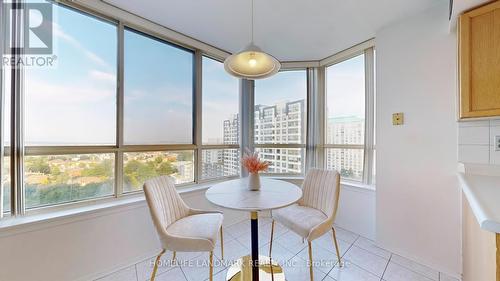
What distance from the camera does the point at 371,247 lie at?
2123 mm

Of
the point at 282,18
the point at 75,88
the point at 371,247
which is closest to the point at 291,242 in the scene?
the point at 371,247

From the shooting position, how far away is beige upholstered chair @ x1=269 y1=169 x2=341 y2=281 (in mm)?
1604

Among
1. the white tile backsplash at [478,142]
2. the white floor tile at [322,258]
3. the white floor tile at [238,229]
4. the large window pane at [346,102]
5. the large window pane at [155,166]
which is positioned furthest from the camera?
the large window pane at [346,102]

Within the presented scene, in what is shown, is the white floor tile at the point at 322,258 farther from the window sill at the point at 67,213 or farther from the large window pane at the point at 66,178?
the large window pane at the point at 66,178

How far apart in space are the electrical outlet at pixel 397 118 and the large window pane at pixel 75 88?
116 inches

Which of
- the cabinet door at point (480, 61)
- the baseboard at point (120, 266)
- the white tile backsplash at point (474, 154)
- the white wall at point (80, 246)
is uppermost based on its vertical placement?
the cabinet door at point (480, 61)

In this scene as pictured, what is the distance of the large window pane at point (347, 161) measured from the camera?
259 cm

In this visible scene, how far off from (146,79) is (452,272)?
11.6ft

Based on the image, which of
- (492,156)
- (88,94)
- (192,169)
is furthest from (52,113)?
(492,156)

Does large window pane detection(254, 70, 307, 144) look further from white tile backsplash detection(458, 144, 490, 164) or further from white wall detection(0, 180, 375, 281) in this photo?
white wall detection(0, 180, 375, 281)

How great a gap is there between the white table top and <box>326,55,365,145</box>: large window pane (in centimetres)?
143

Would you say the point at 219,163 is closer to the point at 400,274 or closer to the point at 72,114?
the point at 72,114

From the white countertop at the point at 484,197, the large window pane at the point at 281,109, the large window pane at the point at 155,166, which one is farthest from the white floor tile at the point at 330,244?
the large window pane at the point at 155,166

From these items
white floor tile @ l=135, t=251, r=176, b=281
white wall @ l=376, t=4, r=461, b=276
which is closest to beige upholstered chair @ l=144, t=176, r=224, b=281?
white floor tile @ l=135, t=251, r=176, b=281
